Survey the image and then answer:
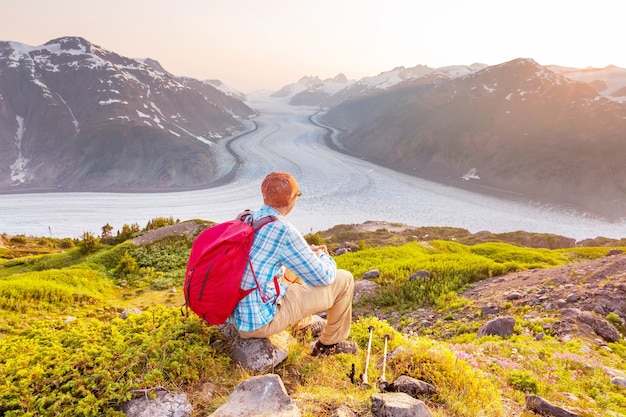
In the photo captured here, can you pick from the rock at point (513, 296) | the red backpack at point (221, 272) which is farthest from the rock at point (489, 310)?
the red backpack at point (221, 272)

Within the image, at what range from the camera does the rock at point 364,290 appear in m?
11.3

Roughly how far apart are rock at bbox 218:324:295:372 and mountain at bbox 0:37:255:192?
68783 mm

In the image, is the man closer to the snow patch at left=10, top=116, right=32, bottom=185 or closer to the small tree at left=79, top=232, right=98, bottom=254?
the small tree at left=79, top=232, right=98, bottom=254

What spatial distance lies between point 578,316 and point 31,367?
996cm

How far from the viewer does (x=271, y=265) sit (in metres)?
3.83

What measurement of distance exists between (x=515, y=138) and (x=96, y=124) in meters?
104

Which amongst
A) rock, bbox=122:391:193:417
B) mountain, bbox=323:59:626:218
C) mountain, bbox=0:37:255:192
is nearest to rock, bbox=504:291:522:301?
rock, bbox=122:391:193:417

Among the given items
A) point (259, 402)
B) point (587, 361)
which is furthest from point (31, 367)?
point (587, 361)

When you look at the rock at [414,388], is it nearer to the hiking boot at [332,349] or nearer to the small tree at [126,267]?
the hiking boot at [332,349]

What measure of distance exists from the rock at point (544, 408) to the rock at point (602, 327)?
4505 millimetres

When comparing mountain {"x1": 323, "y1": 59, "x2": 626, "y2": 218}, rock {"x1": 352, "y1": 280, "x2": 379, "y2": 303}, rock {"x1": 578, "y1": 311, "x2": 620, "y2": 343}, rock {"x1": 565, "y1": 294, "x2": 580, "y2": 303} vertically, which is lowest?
rock {"x1": 352, "y1": 280, "x2": 379, "y2": 303}

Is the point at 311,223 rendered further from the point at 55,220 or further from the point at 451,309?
the point at 451,309

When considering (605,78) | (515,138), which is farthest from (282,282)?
(605,78)

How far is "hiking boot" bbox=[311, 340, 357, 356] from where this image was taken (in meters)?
4.73
